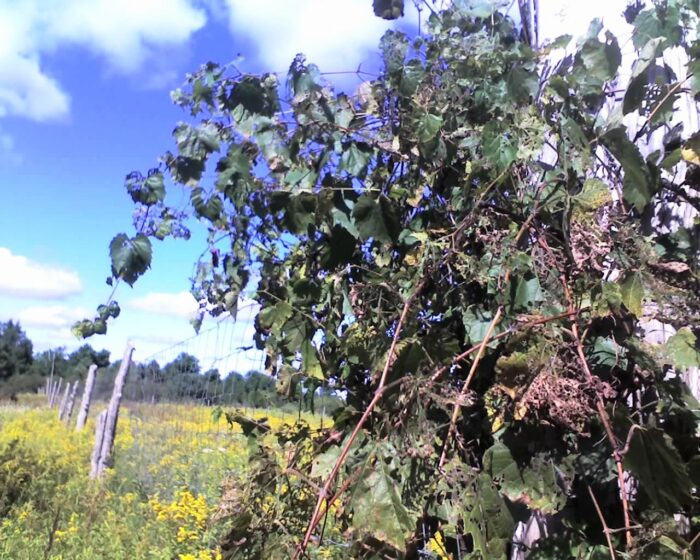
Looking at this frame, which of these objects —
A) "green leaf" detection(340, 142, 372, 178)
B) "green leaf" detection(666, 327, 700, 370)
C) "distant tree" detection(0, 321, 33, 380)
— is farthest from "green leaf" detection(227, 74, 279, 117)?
"distant tree" detection(0, 321, 33, 380)

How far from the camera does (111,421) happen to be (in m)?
7.65

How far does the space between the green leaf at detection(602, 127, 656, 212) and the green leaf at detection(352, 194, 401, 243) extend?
0.41m

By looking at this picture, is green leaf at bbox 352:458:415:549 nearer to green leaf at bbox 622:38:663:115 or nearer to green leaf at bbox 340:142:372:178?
green leaf at bbox 340:142:372:178

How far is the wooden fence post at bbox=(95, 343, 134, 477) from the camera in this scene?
293 inches

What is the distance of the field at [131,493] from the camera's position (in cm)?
442

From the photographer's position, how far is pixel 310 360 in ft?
4.69

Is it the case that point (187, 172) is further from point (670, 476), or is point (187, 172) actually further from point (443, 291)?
point (670, 476)

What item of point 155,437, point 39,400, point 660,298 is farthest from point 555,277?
point 39,400

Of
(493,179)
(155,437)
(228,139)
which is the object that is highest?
(228,139)

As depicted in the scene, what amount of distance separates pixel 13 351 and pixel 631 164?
58.0 meters

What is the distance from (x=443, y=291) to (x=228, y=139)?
1.93 ft

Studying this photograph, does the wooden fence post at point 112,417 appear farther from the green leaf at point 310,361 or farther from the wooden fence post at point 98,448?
the green leaf at point 310,361

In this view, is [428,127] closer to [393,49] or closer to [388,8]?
[393,49]

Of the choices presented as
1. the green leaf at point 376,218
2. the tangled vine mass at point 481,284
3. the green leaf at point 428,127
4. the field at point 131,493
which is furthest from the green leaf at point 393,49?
the field at point 131,493
